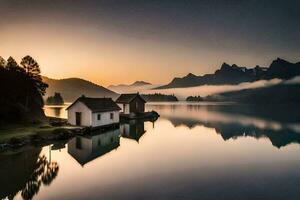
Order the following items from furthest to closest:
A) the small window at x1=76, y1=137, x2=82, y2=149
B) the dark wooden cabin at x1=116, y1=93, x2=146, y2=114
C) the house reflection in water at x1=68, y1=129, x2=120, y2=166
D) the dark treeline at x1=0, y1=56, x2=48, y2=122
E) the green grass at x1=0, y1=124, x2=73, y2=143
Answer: the dark wooden cabin at x1=116, y1=93, x2=146, y2=114
the dark treeline at x1=0, y1=56, x2=48, y2=122
the green grass at x1=0, y1=124, x2=73, y2=143
the small window at x1=76, y1=137, x2=82, y2=149
the house reflection in water at x1=68, y1=129, x2=120, y2=166

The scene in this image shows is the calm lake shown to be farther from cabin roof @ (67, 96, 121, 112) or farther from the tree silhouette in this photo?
the tree silhouette

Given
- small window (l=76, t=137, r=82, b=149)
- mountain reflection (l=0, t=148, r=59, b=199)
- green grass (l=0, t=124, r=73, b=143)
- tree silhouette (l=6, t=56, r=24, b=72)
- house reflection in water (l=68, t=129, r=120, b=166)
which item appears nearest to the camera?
mountain reflection (l=0, t=148, r=59, b=199)

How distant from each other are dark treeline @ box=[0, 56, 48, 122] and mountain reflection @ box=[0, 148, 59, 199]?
18.7m

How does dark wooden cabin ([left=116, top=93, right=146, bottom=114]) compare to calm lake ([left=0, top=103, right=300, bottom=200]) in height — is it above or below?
above

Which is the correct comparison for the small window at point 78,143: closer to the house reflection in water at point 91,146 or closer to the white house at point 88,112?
the house reflection in water at point 91,146

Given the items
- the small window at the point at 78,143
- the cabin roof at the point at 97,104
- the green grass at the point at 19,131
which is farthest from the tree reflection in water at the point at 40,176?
the cabin roof at the point at 97,104

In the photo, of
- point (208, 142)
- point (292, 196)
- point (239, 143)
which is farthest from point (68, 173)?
point (239, 143)

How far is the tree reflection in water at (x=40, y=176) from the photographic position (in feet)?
69.8

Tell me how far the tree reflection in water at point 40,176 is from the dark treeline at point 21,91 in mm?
21952

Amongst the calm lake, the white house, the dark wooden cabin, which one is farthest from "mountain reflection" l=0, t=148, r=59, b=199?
the dark wooden cabin

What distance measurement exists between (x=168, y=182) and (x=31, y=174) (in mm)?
12561

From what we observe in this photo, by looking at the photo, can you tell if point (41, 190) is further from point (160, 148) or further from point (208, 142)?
point (208, 142)

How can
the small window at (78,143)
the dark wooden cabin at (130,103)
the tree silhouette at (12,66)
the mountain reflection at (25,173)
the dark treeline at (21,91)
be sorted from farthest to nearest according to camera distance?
the dark wooden cabin at (130,103)
the tree silhouette at (12,66)
the dark treeline at (21,91)
the small window at (78,143)
the mountain reflection at (25,173)

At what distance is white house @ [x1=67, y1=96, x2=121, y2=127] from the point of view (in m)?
51.6
